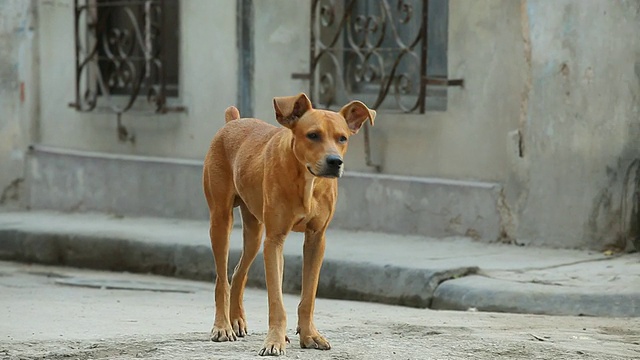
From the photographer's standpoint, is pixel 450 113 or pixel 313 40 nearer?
pixel 450 113

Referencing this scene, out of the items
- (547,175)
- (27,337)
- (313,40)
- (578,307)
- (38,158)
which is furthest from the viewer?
(38,158)

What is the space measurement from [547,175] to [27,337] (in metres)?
4.28

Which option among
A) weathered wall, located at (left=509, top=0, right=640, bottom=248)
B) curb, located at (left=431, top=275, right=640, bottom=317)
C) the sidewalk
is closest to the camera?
curb, located at (left=431, top=275, right=640, bottom=317)

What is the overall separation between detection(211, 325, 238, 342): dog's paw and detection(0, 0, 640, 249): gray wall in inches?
144

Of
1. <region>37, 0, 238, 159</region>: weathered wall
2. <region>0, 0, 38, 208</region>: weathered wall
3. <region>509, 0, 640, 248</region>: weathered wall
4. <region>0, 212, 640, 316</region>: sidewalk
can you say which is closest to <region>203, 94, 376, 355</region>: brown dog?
<region>0, 212, 640, 316</region>: sidewalk

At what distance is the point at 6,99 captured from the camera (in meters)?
13.6

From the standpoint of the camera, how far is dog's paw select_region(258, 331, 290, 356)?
228 inches

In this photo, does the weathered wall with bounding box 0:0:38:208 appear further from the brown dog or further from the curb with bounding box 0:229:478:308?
the brown dog

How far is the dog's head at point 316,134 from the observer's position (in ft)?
18.7

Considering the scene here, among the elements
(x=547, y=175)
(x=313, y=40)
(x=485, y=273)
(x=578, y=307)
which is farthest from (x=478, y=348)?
(x=313, y=40)

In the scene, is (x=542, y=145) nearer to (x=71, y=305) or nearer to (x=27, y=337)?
(x=71, y=305)

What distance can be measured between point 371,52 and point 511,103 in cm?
132

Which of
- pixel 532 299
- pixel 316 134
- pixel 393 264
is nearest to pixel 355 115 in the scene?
pixel 316 134

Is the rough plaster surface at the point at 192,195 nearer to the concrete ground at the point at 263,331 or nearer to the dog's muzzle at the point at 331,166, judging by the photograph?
the concrete ground at the point at 263,331
